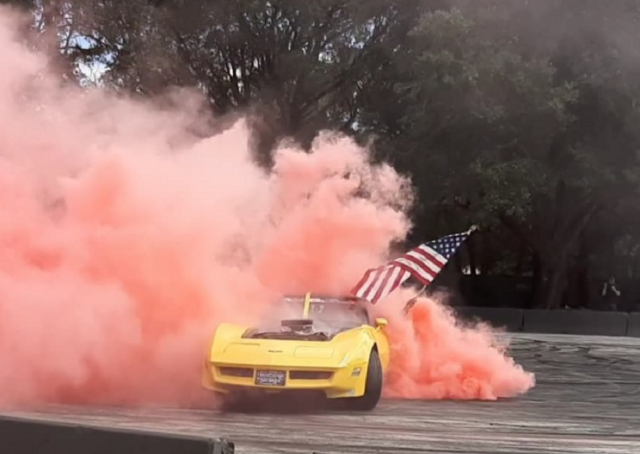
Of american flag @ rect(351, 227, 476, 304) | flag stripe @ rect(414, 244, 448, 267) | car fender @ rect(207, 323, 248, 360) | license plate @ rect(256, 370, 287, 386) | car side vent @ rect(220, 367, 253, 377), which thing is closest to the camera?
license plate @ rect(256, 370, 287, 386)

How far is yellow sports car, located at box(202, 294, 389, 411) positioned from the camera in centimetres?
967

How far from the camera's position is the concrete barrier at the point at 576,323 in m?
19.8

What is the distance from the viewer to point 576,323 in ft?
65.3

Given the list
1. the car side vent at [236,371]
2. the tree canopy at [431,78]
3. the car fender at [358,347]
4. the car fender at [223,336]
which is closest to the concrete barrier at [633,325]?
the tree canopy at [431,78]

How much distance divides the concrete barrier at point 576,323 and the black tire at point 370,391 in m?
10.4

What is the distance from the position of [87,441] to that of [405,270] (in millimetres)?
8379

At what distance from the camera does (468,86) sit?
1797 cm

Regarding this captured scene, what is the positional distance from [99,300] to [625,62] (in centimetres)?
1236

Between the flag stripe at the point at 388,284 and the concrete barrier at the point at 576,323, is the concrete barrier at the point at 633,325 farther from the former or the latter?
the flag stripe at the point at 388,284

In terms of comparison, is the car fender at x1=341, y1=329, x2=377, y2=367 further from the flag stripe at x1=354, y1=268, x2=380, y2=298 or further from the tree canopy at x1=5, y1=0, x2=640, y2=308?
the tree canopy at x1=5, y1=0, x2=640, y2=308

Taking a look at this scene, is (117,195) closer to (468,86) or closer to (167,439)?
(167,439)

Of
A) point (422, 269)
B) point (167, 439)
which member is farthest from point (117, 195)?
point (167, 439)

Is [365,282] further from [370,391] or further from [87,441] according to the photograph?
[87,441]

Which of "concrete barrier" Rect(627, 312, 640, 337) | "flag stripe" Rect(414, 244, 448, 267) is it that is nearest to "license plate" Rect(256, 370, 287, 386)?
"flag stripe" Rect(414, 244, 448, 267)
